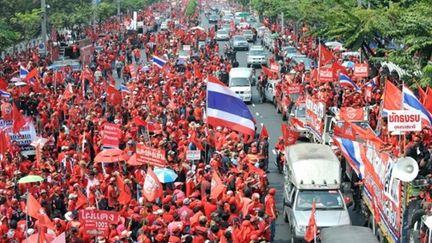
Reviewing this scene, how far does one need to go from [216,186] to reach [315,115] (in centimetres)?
1078

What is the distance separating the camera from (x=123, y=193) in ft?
59.4

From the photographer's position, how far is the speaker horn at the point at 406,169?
608 inches

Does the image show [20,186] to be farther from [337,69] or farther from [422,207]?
[337,69]

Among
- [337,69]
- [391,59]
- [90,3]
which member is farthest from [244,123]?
[90,3]

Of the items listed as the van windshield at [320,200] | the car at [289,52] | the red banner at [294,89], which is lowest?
the car at [289,52]

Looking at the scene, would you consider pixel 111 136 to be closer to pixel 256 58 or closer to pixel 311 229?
pixel 311 229

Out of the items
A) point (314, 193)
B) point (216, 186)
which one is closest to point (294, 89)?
point (314, 193)

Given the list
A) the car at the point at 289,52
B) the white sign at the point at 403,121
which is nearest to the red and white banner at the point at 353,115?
the white sign at the point at 403,121

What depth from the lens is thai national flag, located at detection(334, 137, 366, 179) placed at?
20.0 meters

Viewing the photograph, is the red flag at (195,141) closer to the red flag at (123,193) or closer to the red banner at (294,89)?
the red flag at (123,193)

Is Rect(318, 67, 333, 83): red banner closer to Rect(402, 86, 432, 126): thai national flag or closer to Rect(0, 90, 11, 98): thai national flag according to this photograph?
Rect(0, 90, 11, 98): thai national flag

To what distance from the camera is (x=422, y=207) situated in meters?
16.9

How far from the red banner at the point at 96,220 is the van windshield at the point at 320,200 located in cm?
490

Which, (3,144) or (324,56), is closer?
(3,144)
